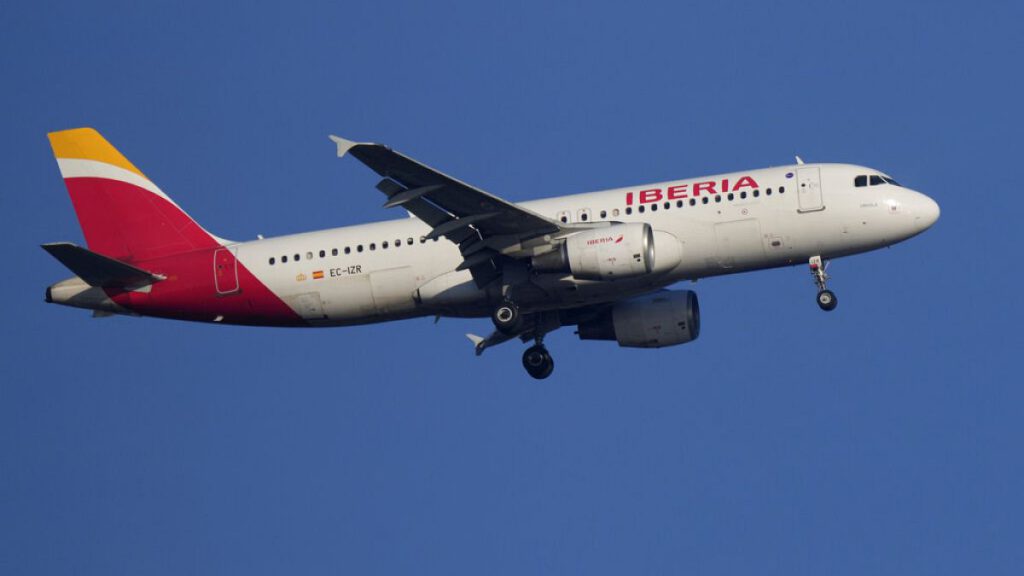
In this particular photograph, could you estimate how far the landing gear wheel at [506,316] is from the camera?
5103 centimetres

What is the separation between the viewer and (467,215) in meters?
49.5

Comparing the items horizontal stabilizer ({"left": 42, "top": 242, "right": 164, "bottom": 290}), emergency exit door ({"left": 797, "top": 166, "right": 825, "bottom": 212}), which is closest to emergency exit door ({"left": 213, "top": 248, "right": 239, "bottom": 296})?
horizontal stabilizer ({"left": 42, "top": 242, "right": 164, "bottom": 290})

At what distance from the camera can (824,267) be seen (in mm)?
51062

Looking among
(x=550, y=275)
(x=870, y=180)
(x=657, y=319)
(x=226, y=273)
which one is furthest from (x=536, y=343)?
(x=870, y=180)

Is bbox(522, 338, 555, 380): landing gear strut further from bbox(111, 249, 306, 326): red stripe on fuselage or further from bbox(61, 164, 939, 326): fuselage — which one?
bbox(111, 249, 306, 326): red stripe on fuselage

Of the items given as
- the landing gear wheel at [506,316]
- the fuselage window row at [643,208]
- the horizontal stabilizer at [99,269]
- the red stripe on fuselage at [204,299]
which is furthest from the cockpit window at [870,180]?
the horizontal stabilizer at [99,269]

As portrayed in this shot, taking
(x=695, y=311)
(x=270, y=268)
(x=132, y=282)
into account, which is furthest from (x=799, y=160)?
(x=132, y=282)

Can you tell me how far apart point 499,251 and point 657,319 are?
23.2 feet

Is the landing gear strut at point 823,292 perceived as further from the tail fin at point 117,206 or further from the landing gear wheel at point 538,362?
the tail fin at point 117,206

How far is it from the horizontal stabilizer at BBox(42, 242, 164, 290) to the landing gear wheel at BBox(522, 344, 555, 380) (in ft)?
42.0

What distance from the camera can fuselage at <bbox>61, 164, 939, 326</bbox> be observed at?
50.0m

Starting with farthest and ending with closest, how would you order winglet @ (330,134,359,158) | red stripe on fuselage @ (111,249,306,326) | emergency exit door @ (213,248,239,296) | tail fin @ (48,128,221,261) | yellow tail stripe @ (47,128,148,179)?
1. yellow tail stripe @ (47,128,148,179)
2. tail fin @ (48,128,221,261)
3. emergency exit door @ (213,248,239,296)
4. red stripe on fuselage @ (111,249,306,326)
5. winglet @ (330,134,359,158)

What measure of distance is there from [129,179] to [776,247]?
74.4ft

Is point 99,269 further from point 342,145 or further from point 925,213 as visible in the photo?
point 925,213
